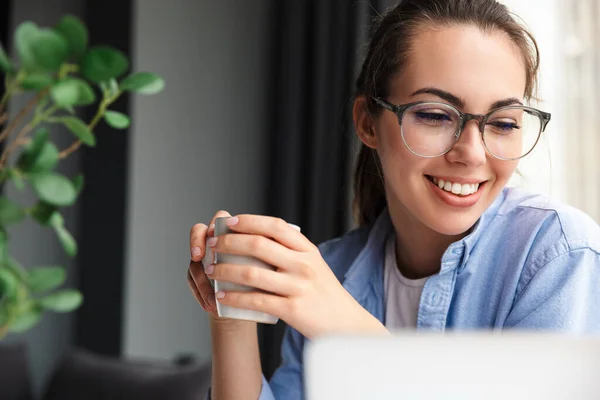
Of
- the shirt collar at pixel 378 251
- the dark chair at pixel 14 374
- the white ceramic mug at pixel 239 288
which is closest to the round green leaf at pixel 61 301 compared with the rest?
the white ceramic mug at pixel 239 288

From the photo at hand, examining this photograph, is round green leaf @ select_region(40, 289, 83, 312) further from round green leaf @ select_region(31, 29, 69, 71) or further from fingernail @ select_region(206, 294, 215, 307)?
fingernail @ select_region(206, 294, 215, 307)

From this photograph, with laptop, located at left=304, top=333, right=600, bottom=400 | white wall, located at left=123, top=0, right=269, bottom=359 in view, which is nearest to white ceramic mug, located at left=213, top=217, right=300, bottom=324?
laptop, located at left=304, top=333, right=600, bottom=400

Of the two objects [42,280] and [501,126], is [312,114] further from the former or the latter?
[42,280]

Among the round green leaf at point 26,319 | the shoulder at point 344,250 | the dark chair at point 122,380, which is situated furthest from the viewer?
the dark chair at point 122,380

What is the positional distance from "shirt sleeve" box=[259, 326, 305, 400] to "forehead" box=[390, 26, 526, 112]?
18.6 inches

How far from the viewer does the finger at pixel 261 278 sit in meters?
0.94

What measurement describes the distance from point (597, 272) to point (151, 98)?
306 centimetres

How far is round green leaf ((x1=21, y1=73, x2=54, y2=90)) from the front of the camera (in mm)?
625

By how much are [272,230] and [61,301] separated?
38cm

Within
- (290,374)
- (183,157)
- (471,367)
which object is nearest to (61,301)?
(471,367)

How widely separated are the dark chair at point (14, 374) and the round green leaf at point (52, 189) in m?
3.02

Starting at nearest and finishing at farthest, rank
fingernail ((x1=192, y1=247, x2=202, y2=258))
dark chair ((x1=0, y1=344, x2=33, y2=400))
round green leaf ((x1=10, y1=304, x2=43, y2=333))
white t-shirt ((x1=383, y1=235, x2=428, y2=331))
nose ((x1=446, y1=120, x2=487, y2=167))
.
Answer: round green leaf ((x1=10, y1=304, x2=43, y2=333)) → fingernail ((x1=192, y1=247, x2=202, y2=258)) → nose ((x1=446, y1=120, x2=487, y2=167)) → white t-shirt ((x1=383, y1=235, x2=428, y2=331)) → dark chair ((x1=0, y1=344, x2=33, y2=400))

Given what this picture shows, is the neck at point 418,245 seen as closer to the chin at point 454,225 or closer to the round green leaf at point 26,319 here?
the chin at point 454,225

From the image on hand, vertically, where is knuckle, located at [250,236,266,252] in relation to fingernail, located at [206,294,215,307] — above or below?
above
